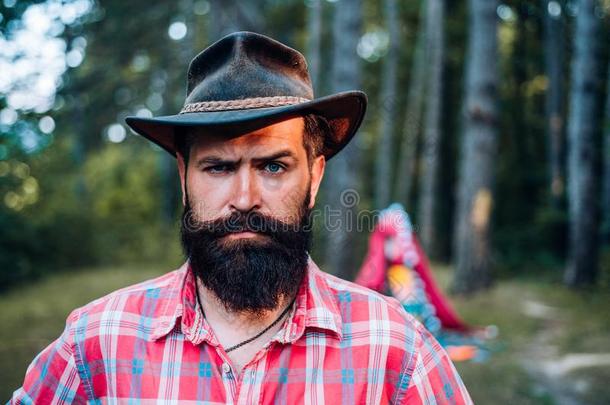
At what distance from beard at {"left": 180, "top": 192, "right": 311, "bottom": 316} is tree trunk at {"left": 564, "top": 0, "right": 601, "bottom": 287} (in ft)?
32.3

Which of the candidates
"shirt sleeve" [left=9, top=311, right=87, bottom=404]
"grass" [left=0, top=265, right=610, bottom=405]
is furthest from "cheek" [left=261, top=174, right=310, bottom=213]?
"grass" [left=0, top=265, right=610, bottom=405]

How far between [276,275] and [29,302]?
858 cm

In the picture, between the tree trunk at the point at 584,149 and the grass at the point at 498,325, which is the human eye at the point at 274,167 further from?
the tree trunk at the point at 584,149

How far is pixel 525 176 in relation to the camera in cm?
1914

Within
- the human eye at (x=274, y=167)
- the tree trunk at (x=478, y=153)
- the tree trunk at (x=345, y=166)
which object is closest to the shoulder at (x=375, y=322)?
the human eye at (x=274, y=167)

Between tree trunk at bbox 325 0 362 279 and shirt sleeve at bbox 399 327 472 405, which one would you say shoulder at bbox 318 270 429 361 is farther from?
tree trunk at bbox 325 0 362 279

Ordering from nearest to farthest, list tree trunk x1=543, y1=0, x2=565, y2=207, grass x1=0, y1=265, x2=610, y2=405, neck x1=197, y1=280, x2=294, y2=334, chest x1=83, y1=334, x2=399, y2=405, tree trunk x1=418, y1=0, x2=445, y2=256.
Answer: chest x1=83, y1=334, x2=399, y2=405 → neck x1=197, y1=280, x2=294, y2=334 → grass x1=0, y1=265, x2=610, y2=405 → tree trunk x1=418, y1=0, x2=445, y2=256 → tree trunk x1=543, y1=0, x2=565, y2=207

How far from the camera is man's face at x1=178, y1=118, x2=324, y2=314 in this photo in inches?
75.4

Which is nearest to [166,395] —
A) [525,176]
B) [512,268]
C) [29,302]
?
[29,302]

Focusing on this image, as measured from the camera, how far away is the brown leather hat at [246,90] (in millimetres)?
1814

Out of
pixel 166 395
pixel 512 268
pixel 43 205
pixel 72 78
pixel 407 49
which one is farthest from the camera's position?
pixel 407 49

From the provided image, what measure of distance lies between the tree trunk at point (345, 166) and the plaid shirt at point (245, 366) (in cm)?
565

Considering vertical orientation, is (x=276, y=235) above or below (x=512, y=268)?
above

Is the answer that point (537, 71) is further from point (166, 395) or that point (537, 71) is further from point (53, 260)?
point (166, 395)
